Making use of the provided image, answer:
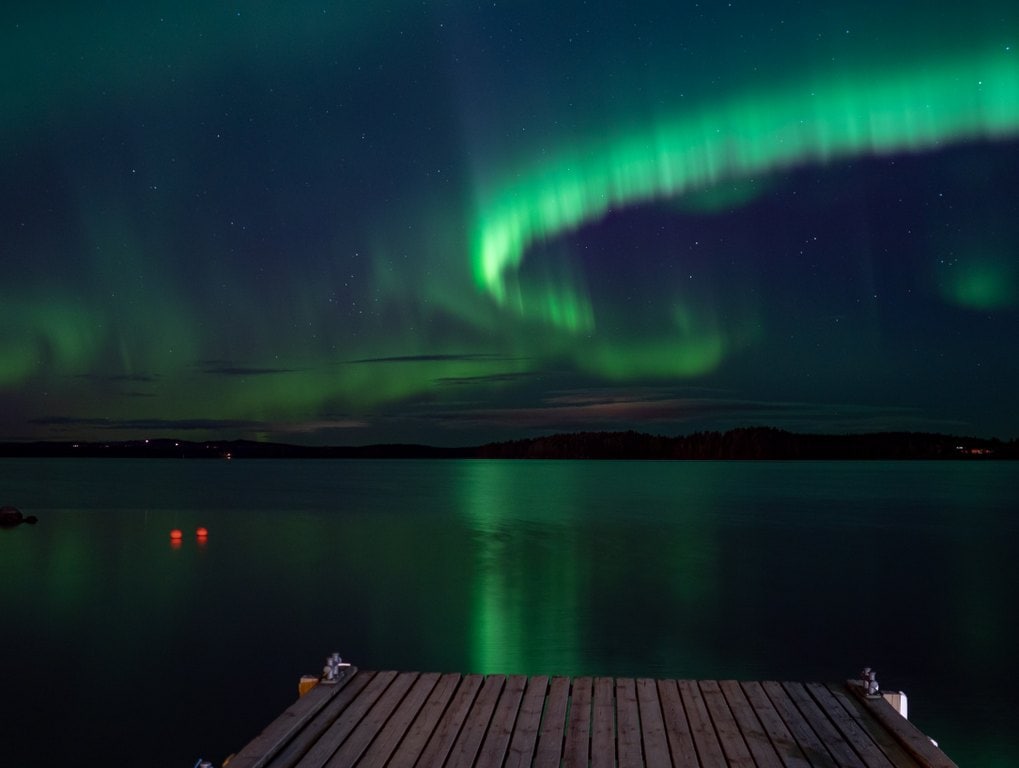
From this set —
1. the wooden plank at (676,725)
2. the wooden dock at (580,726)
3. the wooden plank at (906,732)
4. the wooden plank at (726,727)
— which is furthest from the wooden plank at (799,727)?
the wooden plank at (676,725)

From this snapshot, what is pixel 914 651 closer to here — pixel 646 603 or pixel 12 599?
pixel 646 603

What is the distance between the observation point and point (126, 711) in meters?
14.7

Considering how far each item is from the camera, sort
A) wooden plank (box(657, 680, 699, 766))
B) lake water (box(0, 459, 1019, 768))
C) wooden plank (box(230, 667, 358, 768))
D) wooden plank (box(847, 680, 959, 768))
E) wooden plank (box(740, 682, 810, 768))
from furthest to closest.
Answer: lake water (box(0, 459, 1019, 768)) → wooden plank (box(657, 680, 699, 766)) → wooden plank (box(740, 682, 810, 768)) → wooden plank (box(847, 680, 959, 768)) → wooden plank (box(230, 667, 358, 768))

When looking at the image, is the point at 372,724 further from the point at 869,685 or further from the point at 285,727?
the point at 869,685

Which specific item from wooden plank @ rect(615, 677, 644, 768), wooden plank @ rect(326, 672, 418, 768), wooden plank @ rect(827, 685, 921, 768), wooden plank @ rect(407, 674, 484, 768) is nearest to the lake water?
wooden plank @ rect(827, 685, 921, 768)

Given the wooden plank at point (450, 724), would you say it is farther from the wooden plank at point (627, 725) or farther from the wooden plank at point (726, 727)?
the wooden plank at point (726, 727)

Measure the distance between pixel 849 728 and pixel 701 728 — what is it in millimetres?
1287

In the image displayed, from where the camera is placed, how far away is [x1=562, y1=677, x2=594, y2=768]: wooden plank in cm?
697

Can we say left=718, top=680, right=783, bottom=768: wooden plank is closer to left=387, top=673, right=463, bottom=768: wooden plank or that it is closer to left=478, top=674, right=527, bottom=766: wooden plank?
left=478, top=674, right=527, bottom=766: wooden plank

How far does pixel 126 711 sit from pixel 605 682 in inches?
380

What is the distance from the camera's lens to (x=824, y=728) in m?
7.63

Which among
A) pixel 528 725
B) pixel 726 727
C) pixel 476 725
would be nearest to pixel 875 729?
pixel 726 727

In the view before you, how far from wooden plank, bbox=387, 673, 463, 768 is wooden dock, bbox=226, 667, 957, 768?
0.02 meters

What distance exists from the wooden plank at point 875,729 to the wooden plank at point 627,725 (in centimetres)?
197
